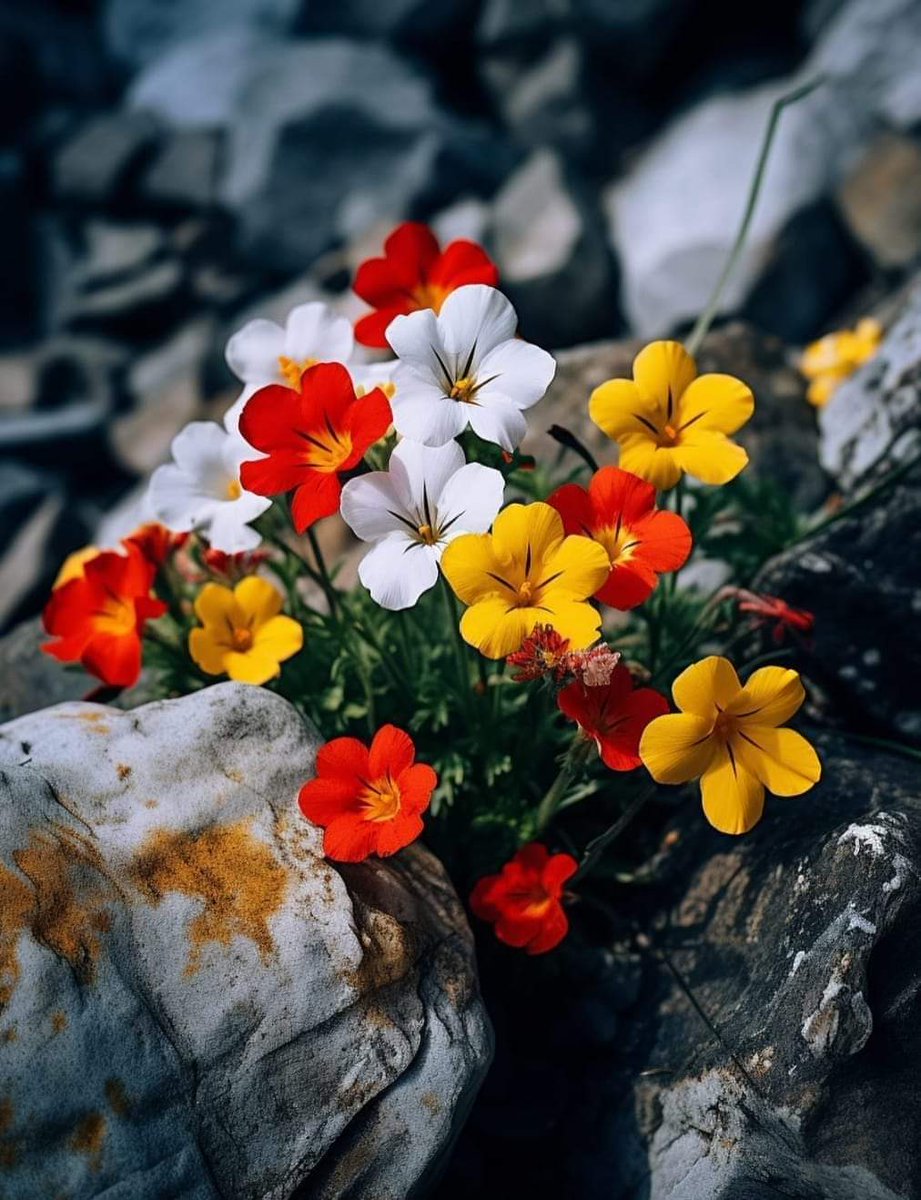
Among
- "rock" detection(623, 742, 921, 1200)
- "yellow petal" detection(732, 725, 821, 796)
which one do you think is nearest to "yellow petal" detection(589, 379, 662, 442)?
"yellow petal" detection(732, 725, 821, 796)

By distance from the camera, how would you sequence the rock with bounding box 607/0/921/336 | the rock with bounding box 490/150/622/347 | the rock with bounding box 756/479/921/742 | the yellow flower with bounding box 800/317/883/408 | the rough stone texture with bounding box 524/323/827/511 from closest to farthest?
the rock with bounding box 756/479/921/742 → the rough stone texture with bounding box 524/323/827/511 → the yellow flower with bounding box 800/317/883/408 → the rock with bounding box 607/0/921/336 → the rock with bounding box 490/150/622/347

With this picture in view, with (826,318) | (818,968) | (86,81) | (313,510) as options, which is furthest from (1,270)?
(818,968)

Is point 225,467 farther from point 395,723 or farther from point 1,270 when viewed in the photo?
point 1,270

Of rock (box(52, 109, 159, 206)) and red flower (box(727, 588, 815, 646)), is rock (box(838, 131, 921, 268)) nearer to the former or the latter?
red flower (box(727, 588, 815, 646))

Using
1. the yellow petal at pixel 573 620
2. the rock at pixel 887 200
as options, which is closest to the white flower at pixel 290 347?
the yellow petal at pixel 573 620

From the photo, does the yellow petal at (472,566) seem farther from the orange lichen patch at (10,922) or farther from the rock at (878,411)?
the rock at (878,411)

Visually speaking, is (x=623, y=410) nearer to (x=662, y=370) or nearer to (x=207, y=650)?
(x=662, y=370)

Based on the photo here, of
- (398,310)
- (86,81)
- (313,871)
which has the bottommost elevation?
(86,81)
